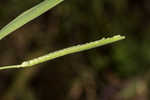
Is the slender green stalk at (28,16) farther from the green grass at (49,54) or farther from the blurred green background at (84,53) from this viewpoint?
the blurred green background at (84,53)

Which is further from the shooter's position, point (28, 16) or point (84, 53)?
point (84, 53)

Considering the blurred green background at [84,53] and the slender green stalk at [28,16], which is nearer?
the slender green stalk at [28,16]

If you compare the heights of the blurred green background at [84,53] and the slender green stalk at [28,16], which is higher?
the blurred green background at [84,53]

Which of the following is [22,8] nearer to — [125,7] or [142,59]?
[125,7]

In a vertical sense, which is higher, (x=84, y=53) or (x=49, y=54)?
(x=84, y=53)

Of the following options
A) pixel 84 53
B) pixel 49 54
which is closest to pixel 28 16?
pixel 49 54

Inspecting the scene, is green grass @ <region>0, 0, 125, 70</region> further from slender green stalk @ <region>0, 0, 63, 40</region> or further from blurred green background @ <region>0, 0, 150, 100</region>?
blurred green background @ <region>0, 0, 150, 100</region>

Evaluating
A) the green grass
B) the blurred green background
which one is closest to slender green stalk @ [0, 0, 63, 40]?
the green grass

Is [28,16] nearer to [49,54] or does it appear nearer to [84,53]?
[49,54]

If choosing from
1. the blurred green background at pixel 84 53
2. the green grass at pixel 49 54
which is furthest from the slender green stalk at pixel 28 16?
the blurred green background at pixel 84 53
